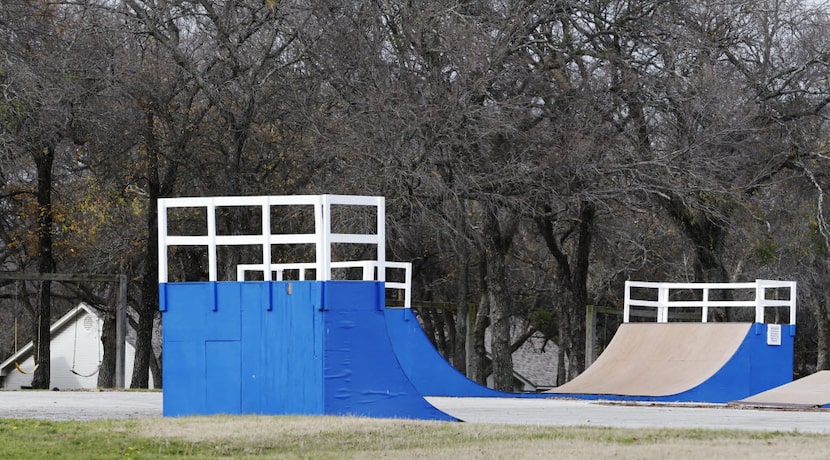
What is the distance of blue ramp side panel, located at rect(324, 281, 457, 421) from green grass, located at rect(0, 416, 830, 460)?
886mm

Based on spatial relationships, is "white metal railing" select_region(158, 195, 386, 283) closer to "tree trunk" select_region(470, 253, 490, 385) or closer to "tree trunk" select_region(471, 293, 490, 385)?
"tree trunk" select_region(470, 253, 490, 385)

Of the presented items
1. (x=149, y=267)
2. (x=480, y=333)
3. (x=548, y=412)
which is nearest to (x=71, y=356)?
(x=480, y=333)

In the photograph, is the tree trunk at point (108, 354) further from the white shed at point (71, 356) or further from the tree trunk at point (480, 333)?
the white shed at point (71, 356)

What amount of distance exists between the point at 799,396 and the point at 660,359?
5.47m

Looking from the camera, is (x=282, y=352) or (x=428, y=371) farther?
(x=428, y=371)

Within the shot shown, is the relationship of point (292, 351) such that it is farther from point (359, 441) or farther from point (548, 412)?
point (548, 412)

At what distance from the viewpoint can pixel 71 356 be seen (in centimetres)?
6550

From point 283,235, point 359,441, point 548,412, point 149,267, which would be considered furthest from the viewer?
point 149,267

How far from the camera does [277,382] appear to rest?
13.3 meters

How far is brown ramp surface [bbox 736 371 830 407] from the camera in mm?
16719

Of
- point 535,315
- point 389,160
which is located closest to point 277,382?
point 389,160

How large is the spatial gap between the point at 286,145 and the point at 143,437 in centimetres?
1657

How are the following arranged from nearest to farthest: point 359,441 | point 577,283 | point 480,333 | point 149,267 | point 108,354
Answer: point 359,441
point 149,267
point 577,283
point 480,333
point 108,354

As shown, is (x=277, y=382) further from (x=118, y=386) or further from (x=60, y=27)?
(x=60, y=27)
